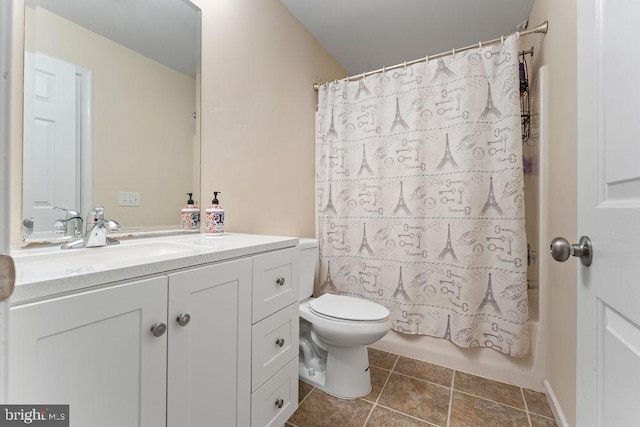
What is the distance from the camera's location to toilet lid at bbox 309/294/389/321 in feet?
4.70

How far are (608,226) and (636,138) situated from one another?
0.54 ft

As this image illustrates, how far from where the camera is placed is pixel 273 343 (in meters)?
1.11

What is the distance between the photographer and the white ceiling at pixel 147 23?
1.00 m

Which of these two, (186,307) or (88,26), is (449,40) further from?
(186,307)

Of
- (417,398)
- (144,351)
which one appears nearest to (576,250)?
(144,351)

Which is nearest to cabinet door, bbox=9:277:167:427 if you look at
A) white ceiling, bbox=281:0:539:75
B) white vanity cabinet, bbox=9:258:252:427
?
white vanity cabinet, bbox=9:258:252:427

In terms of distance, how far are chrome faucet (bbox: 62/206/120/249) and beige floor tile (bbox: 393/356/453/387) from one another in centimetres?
169

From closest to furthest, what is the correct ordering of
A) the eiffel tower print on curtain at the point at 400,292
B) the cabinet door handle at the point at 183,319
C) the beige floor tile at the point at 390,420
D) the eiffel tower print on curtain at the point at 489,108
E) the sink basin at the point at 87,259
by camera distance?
the sink basin at the point at 87,259
the cabinet door handle at the point at 183,319
the beige floor tile at the point at 390,420
the eiffel tower print on curtain at the point at 489,108
the eiffel tower print on curtain at the point at 400,292

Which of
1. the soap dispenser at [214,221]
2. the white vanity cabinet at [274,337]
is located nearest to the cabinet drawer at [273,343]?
the white vanity cabinet at [274,337]

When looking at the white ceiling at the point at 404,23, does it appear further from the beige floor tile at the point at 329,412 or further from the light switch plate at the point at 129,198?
the beige floor tile at the point at 329,412

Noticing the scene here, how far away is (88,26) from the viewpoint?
1.02 metres

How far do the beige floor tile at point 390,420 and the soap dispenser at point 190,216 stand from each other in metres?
1.25

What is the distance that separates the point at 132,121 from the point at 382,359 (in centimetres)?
195
